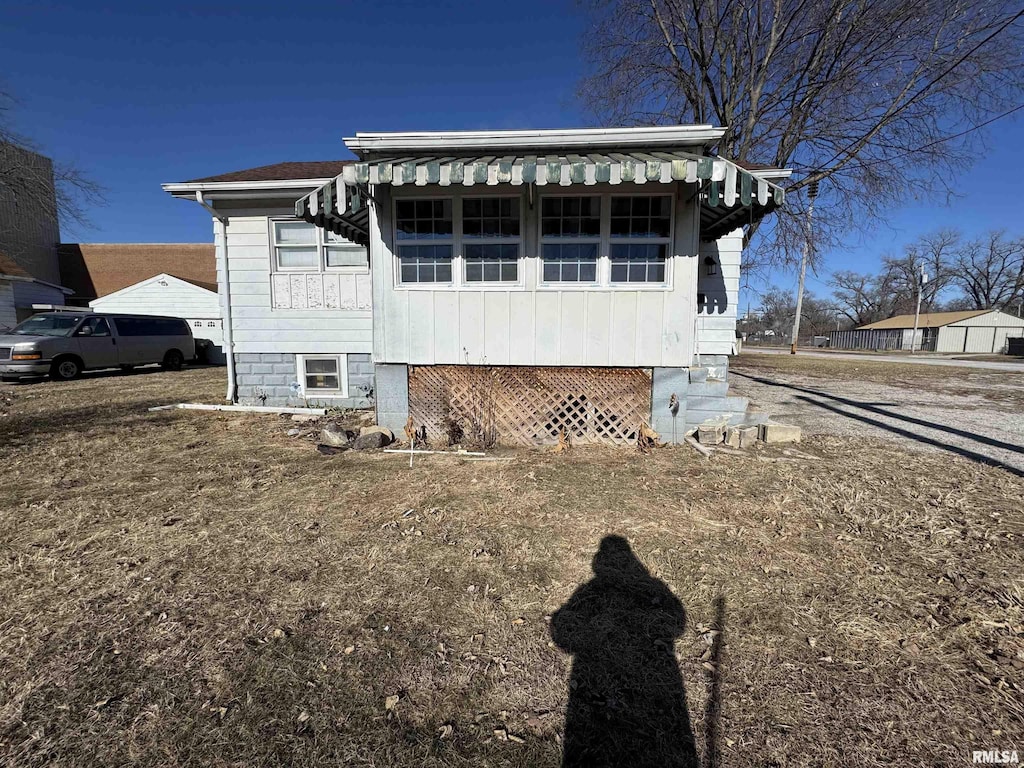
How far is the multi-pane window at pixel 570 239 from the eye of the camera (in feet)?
18.0

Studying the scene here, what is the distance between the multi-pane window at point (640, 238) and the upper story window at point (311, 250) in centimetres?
435

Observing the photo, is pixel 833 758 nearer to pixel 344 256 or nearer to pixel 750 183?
pixel 750 183

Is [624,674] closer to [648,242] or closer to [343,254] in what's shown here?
[648,242]

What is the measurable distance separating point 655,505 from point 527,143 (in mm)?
4260

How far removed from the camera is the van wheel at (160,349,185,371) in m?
13.6

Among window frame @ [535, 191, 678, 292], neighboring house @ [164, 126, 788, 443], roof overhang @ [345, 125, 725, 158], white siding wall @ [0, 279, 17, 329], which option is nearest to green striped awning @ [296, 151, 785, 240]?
roof overhang @ [345, 125, 725, 158]

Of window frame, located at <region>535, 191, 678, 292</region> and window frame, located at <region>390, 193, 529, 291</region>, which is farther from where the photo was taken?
window frame, located at <region>390, 193, 529, 291</region>

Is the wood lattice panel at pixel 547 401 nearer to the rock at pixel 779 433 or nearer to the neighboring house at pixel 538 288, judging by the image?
the neighboring house at pixel 538 288

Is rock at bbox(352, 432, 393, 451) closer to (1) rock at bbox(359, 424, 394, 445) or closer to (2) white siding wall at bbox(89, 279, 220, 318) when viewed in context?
(1) rock at bbox(359, 424, 394, 445)

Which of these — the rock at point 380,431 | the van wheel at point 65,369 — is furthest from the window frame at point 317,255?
the van wheel at point 65,369

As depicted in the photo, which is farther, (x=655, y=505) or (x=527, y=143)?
(x=527, y=143)

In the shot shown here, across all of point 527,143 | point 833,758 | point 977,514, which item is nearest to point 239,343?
point 527,143

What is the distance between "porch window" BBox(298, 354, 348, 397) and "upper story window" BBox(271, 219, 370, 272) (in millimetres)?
1567

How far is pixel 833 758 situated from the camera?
1604 mm
